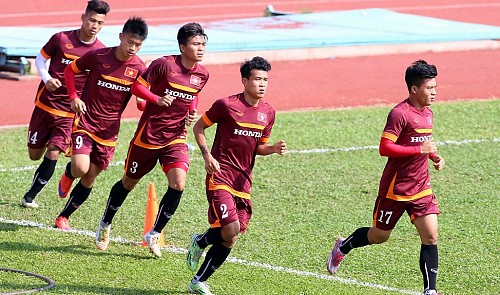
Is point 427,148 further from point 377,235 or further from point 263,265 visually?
point 263,265

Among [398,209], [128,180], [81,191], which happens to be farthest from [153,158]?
[398,209]

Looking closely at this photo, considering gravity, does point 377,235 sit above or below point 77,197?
above

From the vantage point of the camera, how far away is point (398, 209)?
8828 millimetres

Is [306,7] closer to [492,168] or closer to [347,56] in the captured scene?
[347,56]

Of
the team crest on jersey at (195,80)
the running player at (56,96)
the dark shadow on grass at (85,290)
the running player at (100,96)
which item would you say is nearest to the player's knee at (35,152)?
the running player at (56,96)

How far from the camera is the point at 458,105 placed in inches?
696

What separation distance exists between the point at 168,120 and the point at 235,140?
1327 mm

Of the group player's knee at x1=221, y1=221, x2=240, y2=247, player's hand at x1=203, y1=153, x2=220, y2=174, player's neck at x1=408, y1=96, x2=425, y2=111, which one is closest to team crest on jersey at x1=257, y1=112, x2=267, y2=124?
player's hand at x1=203, y1=153, x2=220, y2=174

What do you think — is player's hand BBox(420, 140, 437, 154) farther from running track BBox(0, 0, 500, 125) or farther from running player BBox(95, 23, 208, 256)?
running track BBox(0, 0, 500, 125)

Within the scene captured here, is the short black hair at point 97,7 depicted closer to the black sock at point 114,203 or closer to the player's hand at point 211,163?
the black sock at point 114,203

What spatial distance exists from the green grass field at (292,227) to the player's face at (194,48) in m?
1.91

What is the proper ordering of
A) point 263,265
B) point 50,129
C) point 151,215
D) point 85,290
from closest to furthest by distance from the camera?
point 85,290 < point 263,265 < point 151,215 < point 50,129

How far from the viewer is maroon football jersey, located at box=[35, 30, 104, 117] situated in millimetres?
10984

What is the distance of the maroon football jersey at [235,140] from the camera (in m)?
8.63
